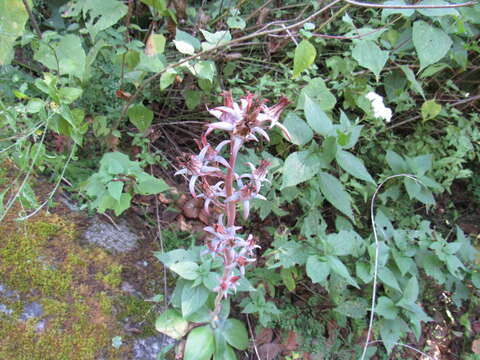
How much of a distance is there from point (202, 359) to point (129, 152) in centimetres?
130

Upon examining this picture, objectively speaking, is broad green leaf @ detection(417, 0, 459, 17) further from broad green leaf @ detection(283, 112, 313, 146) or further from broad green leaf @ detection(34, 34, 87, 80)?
broad green leaf @ detection(34, 34, 87, 80)

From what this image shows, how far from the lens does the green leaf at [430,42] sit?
1.73 metres

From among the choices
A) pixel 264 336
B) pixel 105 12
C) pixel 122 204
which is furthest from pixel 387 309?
pixel 105 12

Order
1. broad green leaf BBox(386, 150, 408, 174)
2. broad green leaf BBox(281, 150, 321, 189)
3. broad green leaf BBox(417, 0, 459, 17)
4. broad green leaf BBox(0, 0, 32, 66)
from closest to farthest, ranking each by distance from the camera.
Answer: broad green leaf BBox(0, 0, 32, 66) → broad green leaf BBox(417, 0, 459, 17) → broad green leaf BBox(281, 150, 321, 189) → broad green leaf BBox(386, 150, 408, 174)

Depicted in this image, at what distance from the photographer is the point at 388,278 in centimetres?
181

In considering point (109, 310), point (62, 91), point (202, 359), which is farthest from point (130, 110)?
point (202, 359)

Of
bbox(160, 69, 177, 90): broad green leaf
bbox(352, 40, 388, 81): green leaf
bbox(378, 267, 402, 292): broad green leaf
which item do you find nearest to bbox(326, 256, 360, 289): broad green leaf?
bbox(378, 267, 402, 292): broad green leaf

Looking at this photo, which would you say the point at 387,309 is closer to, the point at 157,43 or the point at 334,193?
the point at 334,193

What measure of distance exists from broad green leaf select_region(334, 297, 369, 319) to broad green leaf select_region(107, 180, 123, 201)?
1.16 meters

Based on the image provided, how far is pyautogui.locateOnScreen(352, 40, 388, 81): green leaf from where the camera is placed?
1646 mm

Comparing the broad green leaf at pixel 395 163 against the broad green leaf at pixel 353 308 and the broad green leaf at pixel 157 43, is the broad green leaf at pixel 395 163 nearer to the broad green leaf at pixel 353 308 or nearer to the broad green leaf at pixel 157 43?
the broad green leaf at pixel 353 308

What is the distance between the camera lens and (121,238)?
1954mm

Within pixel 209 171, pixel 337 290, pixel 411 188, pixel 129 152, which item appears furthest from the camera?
pixel 129 152

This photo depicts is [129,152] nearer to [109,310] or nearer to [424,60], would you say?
[109,310]
